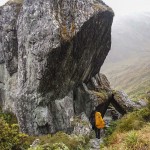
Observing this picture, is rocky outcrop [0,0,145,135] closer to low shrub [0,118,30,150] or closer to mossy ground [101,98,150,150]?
mossy ground [101,98,150,150]

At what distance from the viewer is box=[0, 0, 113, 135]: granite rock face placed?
28.8m

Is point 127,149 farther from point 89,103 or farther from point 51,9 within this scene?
point 89,103

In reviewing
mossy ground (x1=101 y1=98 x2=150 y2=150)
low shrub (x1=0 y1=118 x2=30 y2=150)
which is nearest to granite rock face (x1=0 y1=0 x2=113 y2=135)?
mossy ground (x1=101 y1=98 x2=150 y2=150)

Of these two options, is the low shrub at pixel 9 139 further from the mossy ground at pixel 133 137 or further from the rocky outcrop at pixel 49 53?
the rocky outcrop at pixel 49 53

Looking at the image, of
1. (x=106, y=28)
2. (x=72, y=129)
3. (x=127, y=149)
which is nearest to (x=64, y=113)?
(x=72, y=129)

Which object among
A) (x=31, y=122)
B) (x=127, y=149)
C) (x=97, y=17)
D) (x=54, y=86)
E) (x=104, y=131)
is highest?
(x=97, y=17)

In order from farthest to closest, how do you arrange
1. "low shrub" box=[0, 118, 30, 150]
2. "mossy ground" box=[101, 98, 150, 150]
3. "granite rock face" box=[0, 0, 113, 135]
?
"granite rock face" box=[0, 0, 113, 135] → "low shrub" box=[0, 118, 30, 150] → "mossy ground" box=[101, 98, 150, 150]

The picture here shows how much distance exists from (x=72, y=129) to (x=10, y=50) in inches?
417

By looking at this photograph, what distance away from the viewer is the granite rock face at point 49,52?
94.6 ft

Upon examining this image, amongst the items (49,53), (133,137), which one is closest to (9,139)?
(133,137)

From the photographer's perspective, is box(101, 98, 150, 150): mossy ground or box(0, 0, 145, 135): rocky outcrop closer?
box(101, 98, 150, 150): mossy ground

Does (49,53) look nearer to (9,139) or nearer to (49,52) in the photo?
(49,52)

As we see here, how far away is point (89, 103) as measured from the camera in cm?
3600

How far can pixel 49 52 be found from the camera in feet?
92.6
